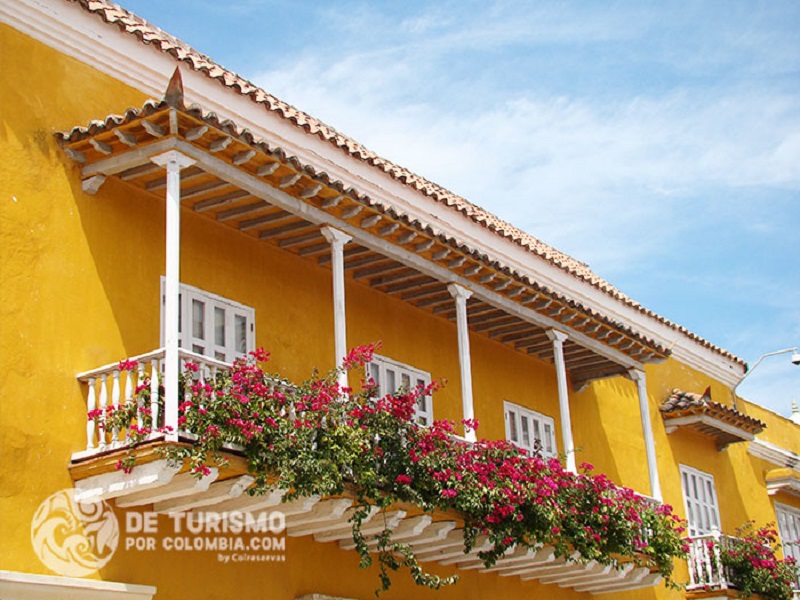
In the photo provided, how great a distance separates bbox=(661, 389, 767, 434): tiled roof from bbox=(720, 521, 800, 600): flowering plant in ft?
A: 6.47

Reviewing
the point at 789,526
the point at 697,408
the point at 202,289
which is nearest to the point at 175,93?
the point at 202,289

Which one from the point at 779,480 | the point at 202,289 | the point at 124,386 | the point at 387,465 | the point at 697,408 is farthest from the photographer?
the point at 779,480

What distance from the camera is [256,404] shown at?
30.9 ft

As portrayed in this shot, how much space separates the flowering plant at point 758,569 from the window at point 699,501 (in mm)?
841

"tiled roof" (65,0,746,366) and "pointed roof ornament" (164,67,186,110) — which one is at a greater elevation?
"tiled roof" (65,0,746,366)

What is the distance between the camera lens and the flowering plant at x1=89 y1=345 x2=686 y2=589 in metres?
9.27

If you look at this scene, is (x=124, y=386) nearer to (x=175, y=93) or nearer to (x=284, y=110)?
(x=175, y=93)

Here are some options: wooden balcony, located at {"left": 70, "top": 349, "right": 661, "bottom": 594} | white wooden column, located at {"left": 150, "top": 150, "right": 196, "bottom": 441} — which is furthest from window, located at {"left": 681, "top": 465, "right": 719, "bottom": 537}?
white wooden column, located at {"left": 150, "top": 150, "right": 196, "bottom": 441}

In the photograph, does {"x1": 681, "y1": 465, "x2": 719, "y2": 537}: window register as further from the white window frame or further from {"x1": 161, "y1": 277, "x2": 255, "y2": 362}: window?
{"x1": 161, "y1": 277, "x2": 255, "y2": 362}: window

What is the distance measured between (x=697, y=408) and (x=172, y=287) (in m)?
11.1

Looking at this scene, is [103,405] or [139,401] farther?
[103,405]

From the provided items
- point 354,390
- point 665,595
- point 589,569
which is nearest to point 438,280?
point 354,390

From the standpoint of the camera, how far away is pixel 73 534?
9234 millimetres

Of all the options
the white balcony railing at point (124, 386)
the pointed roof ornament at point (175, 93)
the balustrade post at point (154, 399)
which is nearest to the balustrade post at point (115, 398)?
the white balcony railing at point (124, 386)
